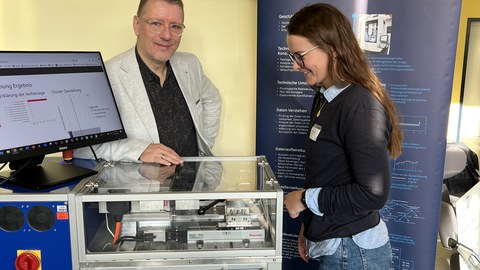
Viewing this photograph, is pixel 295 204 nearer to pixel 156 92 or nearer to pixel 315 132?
pixel 315 132

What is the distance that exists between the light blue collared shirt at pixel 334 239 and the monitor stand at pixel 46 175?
759mm

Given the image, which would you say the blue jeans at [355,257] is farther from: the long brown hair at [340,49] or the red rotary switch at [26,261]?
the red rotary switch at [26,261]

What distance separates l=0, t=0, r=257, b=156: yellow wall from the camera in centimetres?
258

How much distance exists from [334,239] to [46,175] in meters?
0.99

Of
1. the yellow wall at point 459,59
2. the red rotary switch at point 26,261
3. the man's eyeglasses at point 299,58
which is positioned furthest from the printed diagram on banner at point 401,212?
the yellow wall at point 459,59

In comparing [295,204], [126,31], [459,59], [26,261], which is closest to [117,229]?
[26,261]

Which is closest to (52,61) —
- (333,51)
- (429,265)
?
(333,51)

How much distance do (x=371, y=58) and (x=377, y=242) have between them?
124cm

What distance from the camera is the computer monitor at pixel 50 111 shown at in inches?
50.3

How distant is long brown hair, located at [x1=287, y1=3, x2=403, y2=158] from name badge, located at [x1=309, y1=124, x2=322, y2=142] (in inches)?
6.0

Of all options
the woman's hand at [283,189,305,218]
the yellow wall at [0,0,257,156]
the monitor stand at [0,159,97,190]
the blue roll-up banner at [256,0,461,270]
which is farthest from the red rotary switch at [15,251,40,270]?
the yellow wall at [0,0,257,156]

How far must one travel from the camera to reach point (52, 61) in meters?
1.42

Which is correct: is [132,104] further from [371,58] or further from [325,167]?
[371,58]

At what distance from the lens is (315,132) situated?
1.36 metres
